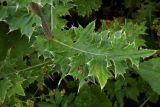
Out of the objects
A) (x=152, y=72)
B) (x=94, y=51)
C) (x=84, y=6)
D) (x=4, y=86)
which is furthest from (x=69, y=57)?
(x=84, y=6)

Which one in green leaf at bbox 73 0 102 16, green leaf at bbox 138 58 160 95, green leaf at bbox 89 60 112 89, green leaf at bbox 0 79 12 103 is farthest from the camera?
green leaf at bbox 73 0 102 16

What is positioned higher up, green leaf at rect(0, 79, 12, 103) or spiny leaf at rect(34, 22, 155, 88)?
spiny leaf at rect(34, 22, 155, 88)

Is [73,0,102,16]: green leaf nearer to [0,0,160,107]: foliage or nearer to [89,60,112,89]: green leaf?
[0,0,160,107]: foliage

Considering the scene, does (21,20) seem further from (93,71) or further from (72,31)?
(93,71)

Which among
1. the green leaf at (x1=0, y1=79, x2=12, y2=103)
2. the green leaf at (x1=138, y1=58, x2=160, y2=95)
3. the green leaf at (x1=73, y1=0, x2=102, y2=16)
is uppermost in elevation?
the green leaf at (x1=73, y1=0, x2=102, y2=16)

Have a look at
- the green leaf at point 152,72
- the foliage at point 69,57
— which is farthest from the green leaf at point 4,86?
the green leaf at point 152,72

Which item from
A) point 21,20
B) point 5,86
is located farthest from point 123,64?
point 5,86

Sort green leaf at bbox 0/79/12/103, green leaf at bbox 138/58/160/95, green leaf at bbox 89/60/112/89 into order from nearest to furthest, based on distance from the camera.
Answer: green leaf at bbox 89/60/112/89 → green leaf at bbox 0/79/12/103 → green leaf at bbox 138/58/160/95

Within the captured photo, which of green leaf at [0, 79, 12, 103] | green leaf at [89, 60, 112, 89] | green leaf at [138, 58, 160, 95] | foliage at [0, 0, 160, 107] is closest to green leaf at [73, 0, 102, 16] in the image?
foliage at [0, 0, 160, 107]
